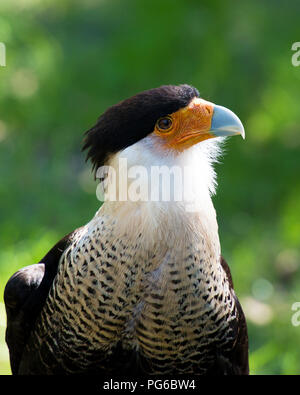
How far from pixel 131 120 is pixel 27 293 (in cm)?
101

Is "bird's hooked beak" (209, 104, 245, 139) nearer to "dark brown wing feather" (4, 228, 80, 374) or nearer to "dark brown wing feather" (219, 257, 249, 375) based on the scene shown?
"dark brown wing feather" (219, 257, 249, 375)

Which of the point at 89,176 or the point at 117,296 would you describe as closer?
the point at 117,296

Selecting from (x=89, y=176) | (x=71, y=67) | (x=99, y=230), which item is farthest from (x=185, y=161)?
(x=71, y=67)

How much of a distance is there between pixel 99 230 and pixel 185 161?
463 mm

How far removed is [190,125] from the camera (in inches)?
119

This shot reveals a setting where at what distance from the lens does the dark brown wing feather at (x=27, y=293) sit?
3.34 meters

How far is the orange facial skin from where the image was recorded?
300cm

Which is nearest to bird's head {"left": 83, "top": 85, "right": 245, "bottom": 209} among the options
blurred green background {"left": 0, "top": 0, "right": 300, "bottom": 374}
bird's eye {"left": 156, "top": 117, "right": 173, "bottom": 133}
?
bird's eye {"left": 156, "top": 117, "right": 173, "bottom": 133}

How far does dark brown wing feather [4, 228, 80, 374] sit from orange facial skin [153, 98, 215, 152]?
739mm

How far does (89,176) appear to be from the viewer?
671 cm

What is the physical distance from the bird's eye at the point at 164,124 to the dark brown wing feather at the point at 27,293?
741 millimetres

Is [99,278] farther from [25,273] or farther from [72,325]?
[25,273]

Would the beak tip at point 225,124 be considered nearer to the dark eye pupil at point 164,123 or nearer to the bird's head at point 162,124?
the bird's head at point 162,124

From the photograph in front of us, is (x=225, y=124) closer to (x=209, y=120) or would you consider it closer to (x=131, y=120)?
(x=209, y=120)
